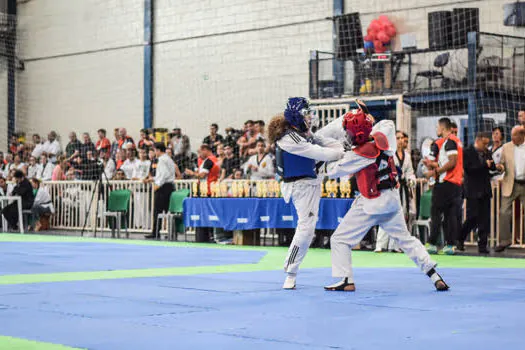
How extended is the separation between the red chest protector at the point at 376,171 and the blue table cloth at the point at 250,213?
21.5ft

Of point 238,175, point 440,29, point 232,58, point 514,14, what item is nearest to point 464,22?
point 440,29

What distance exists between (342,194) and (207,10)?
41.5ft

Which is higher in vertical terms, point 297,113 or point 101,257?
point 297,113

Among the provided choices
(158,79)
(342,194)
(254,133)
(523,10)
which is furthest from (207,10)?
(342,194)

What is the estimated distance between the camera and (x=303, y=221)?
28.1 feet

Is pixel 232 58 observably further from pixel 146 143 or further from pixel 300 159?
pixel 300 159

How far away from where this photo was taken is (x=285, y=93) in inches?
966

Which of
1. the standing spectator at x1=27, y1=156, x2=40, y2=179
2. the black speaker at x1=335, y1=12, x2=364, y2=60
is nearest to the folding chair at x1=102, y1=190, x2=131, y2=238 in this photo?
the standing spectator at x1=27, y1=156, x2=40, y2=179

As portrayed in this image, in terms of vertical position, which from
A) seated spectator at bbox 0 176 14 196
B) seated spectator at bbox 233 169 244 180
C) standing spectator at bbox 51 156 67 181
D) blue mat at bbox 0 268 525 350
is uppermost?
standing spectator at bbox 51 156 67 181

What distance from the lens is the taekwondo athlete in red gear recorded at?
8.03 metres

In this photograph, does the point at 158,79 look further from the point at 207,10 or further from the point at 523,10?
the point at 523,10

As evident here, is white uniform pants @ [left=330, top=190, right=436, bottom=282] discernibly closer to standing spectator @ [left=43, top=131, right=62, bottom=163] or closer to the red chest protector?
the red chest protector

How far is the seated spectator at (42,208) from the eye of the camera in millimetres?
22297

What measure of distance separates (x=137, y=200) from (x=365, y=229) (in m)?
12.4
